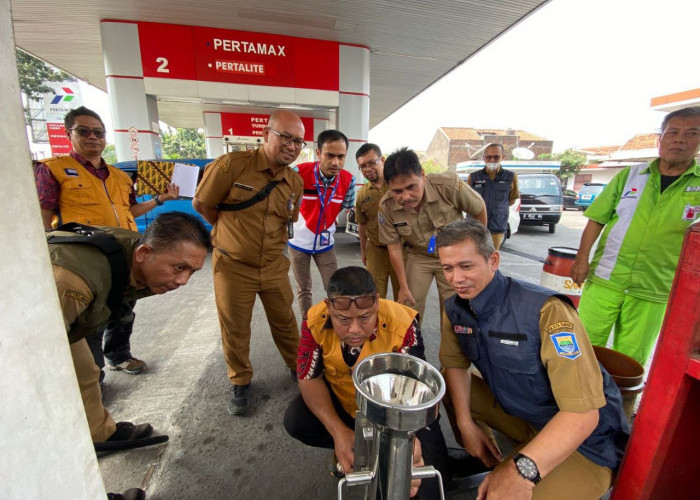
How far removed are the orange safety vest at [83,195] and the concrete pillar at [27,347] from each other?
202 centimetres

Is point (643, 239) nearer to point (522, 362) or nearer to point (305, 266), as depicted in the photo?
point (522, 362)

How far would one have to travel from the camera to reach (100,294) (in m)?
1.28

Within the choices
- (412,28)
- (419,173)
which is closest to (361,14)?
(412,28)

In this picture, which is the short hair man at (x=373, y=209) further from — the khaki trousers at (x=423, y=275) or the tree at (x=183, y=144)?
the tree at (x=183, y=144)

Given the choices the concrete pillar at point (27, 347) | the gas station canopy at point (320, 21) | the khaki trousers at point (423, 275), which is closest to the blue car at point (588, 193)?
the gas station canopy at point (320, 21)

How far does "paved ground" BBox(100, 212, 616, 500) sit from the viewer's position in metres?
1.71

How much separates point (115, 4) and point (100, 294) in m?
6.21

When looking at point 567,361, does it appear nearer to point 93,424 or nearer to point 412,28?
point 93,424

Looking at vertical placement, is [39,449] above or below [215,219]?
below

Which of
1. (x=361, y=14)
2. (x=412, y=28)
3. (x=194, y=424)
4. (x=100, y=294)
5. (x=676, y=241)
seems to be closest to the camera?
(x=100, y=294)

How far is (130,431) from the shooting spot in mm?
1940

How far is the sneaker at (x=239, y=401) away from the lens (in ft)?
7.23

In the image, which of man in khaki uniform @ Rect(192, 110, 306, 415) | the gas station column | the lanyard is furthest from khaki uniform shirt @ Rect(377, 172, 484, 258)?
the gas station column

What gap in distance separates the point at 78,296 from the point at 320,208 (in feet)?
6.11
